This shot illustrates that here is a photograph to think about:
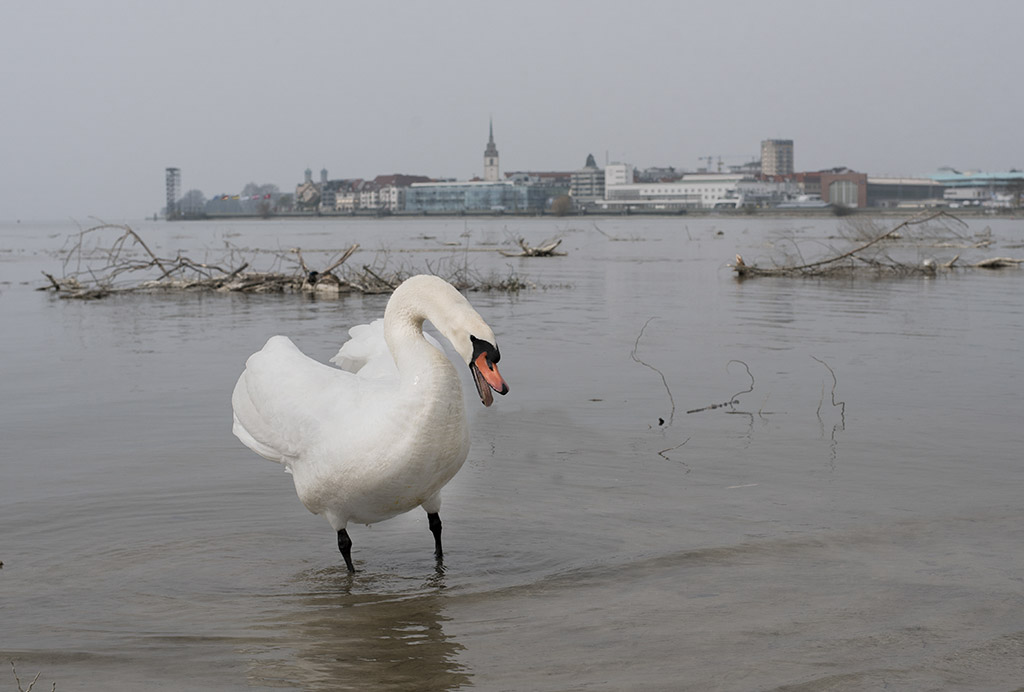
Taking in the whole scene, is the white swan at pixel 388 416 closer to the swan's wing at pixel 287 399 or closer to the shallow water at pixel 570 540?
the swan's wing at pixel 287 399

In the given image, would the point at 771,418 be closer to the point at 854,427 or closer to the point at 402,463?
the point at 854,427

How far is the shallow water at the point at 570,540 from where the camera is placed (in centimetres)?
374

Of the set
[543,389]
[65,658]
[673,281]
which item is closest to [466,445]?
[65,658]

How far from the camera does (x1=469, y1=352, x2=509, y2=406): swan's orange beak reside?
12.6 ft

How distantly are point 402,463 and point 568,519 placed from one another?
1.49 metres

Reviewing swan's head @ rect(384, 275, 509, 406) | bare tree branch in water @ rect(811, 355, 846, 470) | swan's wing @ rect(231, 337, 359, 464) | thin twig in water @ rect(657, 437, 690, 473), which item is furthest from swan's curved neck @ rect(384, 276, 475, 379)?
bare tree branch in water @ rect(811, 355, 846, 470)

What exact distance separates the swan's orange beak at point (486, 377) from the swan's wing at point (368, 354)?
42.8 inches

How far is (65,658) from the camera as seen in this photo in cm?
379

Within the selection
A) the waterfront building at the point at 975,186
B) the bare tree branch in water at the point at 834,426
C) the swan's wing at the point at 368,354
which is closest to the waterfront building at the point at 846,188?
the waterfront building at the point at 975,186

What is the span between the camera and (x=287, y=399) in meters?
4.55

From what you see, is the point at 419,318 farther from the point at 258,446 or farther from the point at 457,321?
the point at 258,446

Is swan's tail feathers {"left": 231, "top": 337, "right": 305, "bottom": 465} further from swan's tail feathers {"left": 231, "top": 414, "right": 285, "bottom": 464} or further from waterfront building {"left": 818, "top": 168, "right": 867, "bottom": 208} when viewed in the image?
waterfront building {"left": 818, "top": 168, "right": 867, "bottom": 208}

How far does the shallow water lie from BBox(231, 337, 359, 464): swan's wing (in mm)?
608

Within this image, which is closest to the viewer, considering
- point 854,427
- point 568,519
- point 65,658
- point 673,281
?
point 65,658
